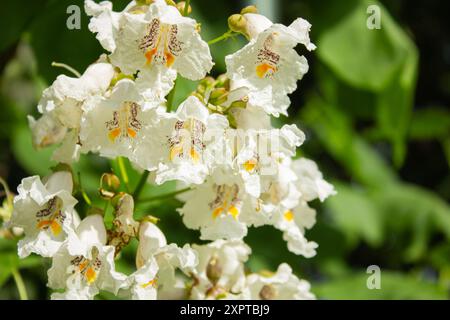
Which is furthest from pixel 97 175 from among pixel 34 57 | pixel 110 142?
pixel 110 142

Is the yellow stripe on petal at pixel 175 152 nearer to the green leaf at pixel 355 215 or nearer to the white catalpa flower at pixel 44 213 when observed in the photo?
the white catalpa flower at pixel 44 213

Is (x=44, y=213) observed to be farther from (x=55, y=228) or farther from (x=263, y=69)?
(x=263, y=69)

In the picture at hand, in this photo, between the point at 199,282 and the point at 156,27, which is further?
the point at 199,282

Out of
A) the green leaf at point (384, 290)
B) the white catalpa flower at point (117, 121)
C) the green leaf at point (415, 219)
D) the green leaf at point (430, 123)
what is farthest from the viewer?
the green leaf at point (430, 123)

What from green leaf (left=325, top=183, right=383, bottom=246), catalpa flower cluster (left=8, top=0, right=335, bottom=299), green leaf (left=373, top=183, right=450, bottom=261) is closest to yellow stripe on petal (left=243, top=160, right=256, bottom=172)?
catalpa flower cluster (left=8, top=0, right=335, bottom=299)

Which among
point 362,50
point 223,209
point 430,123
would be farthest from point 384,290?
point 430,123

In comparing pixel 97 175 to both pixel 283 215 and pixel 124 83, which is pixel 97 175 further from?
pixel 124 83

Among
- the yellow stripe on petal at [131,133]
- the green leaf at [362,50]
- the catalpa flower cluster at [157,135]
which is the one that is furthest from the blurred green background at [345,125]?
the yellow stripe on petal at [131,133]
